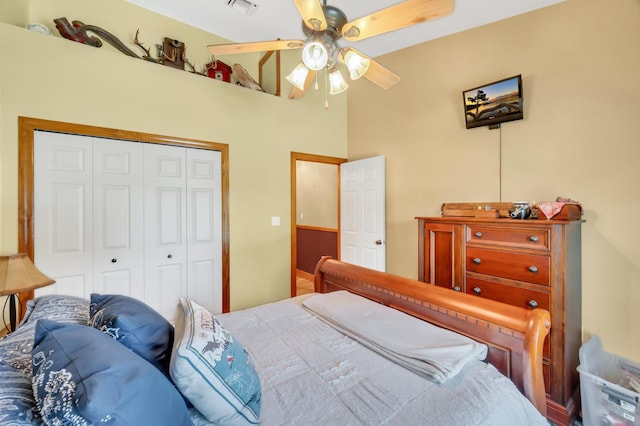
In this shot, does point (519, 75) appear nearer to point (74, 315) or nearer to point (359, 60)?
point (359, 60)

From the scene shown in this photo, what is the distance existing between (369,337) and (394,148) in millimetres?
2462

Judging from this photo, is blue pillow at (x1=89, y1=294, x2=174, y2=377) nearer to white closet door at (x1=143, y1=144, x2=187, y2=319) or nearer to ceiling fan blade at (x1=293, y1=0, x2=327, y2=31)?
ceiling fan blade at (x1=293, y1=0, x2=327, y2=31)

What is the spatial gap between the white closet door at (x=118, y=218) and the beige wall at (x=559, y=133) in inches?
108

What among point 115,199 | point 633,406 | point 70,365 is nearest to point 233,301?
point 115,199

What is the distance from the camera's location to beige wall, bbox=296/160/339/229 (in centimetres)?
469

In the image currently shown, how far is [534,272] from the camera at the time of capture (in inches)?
70.4

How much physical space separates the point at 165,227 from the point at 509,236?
9.44ft

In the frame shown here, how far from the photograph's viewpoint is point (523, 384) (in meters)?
1.15

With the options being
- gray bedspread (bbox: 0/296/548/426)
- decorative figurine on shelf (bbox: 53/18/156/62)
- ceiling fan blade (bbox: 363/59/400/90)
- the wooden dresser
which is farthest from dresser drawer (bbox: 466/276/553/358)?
decorative figurine on shelf (bbox: 53/18/156/62)

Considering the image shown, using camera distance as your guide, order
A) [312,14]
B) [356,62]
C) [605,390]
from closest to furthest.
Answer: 1. [312,14]
2. [605,390]
3. [356,62]

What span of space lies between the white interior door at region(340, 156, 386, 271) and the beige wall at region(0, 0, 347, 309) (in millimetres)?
502

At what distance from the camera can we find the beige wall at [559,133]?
6.29 feet

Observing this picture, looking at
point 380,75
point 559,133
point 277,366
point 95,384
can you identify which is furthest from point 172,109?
point 559,133

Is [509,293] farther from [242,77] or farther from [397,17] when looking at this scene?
[242,77]
